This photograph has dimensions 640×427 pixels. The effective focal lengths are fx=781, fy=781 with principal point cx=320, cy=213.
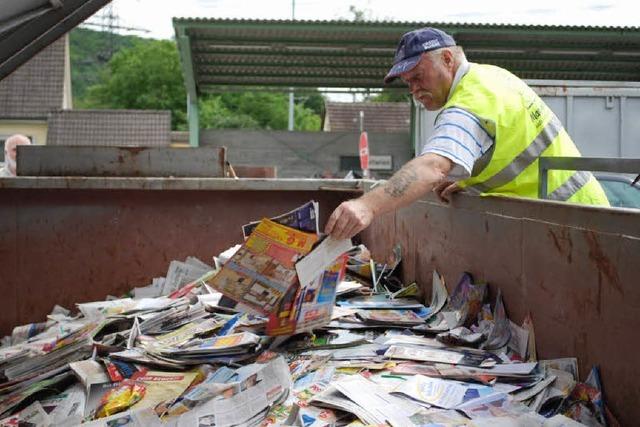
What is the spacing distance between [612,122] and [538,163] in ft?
26.3

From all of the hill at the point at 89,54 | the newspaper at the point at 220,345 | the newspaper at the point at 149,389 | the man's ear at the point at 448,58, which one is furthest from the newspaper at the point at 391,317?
the hill at the point at 89,54

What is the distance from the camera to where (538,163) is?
3.10 metres

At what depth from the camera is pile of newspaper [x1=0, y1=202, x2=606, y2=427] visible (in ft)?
7.82

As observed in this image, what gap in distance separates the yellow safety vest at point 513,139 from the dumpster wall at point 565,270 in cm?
15

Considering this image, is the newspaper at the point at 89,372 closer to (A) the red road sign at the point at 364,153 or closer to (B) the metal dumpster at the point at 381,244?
(B) the metal dumpster at the point at 381,244

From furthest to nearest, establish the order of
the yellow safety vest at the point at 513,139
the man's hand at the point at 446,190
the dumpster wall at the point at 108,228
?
the dumpster wall at the point at 108,228
the man's hand at the point at 446,190
the yellow safety vest at the point at 513,139

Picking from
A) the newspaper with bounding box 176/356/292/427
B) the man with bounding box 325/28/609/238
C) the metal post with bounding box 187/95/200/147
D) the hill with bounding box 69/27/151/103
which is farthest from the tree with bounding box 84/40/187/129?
the newspaper with bounding box 176/356/292/427

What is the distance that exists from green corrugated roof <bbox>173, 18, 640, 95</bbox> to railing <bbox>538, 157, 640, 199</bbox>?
9953mm

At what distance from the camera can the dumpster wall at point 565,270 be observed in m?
2.13

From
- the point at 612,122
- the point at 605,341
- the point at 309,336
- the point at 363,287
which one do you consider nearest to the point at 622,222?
the point at 605,341

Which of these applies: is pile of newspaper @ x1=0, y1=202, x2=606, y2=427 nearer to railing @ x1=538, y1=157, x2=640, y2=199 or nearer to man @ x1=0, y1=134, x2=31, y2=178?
railing @ x1=538, y1=157, x2=640, y2=199

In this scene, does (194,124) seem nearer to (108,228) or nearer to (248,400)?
(108,228)

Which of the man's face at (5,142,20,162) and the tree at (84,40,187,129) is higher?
the tree at (84,40,187,129)

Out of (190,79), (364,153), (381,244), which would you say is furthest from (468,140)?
(190,79)
